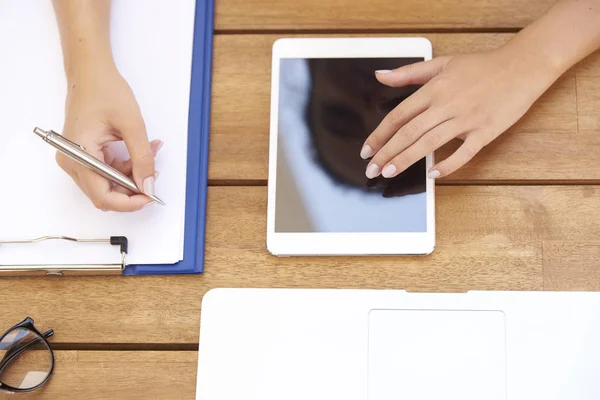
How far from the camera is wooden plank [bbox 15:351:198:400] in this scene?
0.68 m

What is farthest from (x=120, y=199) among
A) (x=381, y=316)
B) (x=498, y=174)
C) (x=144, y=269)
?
(x=498, y=174)

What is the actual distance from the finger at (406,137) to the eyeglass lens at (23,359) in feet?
1.43

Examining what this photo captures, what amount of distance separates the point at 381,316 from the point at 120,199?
323 mm

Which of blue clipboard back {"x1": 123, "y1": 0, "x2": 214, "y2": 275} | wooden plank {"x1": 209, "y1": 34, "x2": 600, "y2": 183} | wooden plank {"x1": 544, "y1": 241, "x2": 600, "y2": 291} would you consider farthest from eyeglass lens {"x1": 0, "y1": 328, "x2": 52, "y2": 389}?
wooden plank {"x1": 544, "y1": 241, "x2": 600, "y2": 291}

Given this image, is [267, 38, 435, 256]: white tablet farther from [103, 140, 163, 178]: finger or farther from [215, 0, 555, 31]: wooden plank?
[103, 140, 163, 178]: finger

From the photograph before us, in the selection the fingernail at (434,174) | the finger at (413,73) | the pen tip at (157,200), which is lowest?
the pen tip at (157,200)

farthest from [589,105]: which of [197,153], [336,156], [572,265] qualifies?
[197,153]

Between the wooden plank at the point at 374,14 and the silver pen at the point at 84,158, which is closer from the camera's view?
the silver pen at the point at 84,158

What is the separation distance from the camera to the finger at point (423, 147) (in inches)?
27.0

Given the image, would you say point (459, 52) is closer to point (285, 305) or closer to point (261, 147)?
point (261, 147)

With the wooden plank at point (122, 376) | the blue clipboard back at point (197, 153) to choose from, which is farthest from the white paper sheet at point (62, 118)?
the wooden plank at point (122, 376)

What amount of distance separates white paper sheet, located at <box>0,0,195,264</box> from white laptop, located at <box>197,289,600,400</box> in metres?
0.13

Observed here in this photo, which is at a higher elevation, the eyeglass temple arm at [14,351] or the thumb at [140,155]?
the thumb at [140,155]

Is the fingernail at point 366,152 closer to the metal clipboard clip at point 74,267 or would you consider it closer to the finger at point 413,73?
the finger at point 413,73
